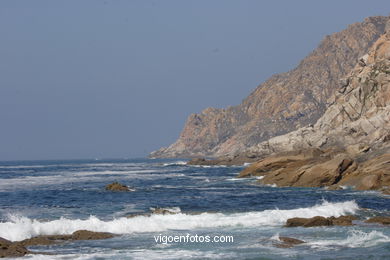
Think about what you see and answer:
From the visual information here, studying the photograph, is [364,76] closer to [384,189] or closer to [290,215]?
[384,189]

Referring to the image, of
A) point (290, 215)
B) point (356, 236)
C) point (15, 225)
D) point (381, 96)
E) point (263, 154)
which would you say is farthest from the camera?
point (263, 154)

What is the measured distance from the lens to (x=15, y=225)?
97.6ft

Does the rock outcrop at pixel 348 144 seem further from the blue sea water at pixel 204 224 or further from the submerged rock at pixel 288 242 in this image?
the submerged rock at pixel 288 242

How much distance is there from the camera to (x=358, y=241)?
84.0 feet

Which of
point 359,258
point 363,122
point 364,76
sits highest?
point 364,76

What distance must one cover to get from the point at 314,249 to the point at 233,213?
1341 cm

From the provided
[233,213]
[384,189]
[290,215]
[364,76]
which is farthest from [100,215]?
[364,76]

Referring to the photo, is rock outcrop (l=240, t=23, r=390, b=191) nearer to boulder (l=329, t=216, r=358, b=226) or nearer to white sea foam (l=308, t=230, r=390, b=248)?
boulder (l=329, t=216, r=358, b=226)

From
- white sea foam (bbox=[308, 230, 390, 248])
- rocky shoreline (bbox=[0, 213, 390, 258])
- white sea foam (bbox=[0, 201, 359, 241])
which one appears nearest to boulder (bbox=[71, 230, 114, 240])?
rocky shoreline (bbox=[0, 213, 390, 258])

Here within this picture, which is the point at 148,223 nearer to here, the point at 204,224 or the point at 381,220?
the point at 204,224

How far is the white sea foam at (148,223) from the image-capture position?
29828 millimetres

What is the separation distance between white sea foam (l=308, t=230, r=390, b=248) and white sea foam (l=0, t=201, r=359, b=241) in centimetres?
622

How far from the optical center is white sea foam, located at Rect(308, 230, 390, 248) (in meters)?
24.8

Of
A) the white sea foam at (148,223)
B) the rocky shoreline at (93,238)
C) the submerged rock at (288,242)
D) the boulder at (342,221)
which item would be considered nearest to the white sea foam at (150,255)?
the rocky shoreline at (93,238)
